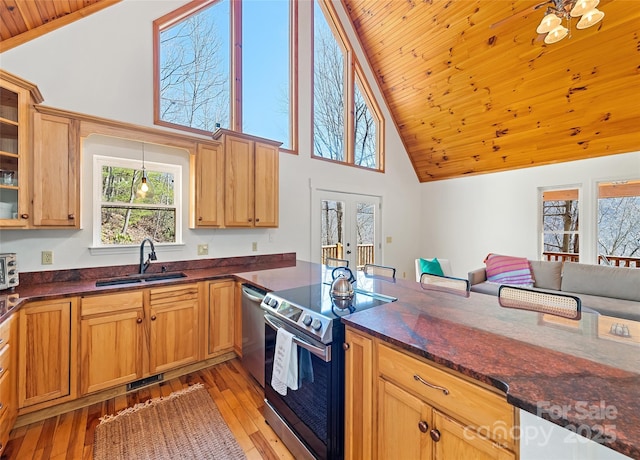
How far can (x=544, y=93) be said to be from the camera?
359 centimetres

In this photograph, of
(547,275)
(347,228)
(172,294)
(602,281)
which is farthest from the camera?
(347,228)

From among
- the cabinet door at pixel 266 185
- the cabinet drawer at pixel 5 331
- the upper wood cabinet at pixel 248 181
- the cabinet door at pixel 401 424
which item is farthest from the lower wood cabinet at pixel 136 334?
the cabinet door at pixel 401 424

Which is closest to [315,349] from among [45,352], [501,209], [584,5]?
[45,352]

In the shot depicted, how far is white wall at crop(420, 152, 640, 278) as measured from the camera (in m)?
3.88

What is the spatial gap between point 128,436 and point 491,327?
233 centimetres

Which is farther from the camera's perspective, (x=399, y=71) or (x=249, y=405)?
(x=399, y=71)

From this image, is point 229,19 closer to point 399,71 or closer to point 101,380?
point 399,71

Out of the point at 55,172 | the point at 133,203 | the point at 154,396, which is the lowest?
the point at 154,396

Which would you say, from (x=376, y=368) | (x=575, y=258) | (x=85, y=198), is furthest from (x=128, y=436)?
(x=575, y=258)

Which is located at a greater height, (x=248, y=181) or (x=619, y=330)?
(x=248, y=181)

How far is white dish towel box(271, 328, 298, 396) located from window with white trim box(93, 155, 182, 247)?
196 centimetres

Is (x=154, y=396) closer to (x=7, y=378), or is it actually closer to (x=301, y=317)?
(x=7, y=378)

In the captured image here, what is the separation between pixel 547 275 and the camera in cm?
369

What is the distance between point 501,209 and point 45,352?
238 inches
